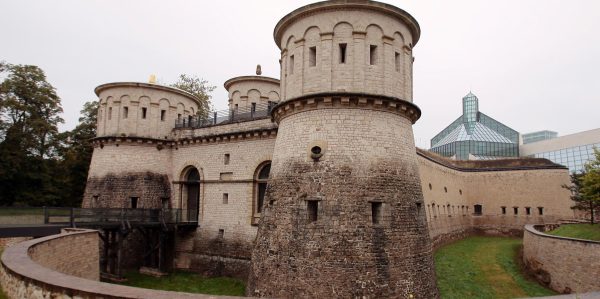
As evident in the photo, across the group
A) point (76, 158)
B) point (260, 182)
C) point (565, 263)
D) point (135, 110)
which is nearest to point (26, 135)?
point (76, 158)

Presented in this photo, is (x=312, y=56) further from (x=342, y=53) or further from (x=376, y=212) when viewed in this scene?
(x=376, y=212)

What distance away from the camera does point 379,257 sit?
1180 cm

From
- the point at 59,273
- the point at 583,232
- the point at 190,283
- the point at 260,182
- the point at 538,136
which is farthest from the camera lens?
the point at 538,136

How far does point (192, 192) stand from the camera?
2297 centimetres

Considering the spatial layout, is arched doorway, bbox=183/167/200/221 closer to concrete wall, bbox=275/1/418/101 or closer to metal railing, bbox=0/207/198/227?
metal railing, bbox=0/207/198/227

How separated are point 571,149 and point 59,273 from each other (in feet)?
202

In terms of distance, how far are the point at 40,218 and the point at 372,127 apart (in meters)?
13.9

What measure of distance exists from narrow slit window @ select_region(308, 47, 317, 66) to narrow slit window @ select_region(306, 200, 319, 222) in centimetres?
470

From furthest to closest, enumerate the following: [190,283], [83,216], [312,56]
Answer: [190,283] → [83,216] → [312,56]

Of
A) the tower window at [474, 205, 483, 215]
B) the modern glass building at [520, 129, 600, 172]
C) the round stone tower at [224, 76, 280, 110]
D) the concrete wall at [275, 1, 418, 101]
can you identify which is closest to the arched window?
the concrete wall at [275, 1, 418, 101]

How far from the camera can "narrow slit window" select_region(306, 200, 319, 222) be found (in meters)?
12.5

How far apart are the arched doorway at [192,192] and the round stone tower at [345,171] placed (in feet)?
31.5

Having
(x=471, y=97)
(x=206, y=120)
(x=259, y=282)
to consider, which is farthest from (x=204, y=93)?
(x=471, y=97)

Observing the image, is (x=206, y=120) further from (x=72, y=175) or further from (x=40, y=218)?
(x=72, y=175)
